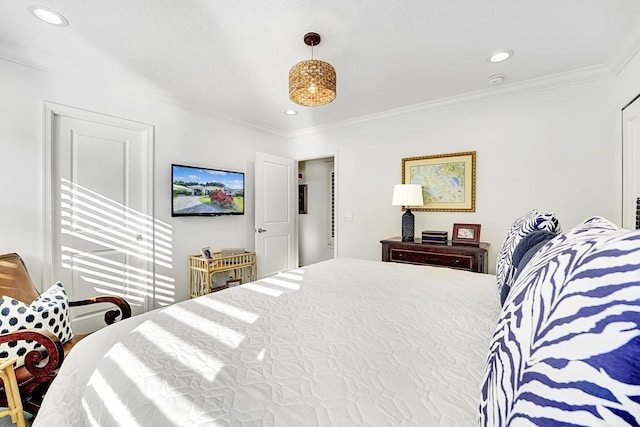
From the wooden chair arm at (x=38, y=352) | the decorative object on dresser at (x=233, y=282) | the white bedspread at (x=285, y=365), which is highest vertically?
the white bedspread at (x=285, y=365)

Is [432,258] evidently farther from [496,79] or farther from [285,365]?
[285,365]

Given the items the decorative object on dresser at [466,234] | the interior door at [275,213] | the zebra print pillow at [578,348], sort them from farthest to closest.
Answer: the interior door at [275,213] → the decorative object on dresser at [466,234] → the zebra print pillow at [578,348]

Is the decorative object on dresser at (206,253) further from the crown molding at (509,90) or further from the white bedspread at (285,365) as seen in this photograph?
the crown molding at (509,90)

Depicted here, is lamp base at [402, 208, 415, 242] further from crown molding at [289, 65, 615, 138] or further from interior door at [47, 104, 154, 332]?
interior door at [47, 104, 154, 332]

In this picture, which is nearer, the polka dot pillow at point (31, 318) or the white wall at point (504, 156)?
the polka dot pillow at point (31, 318)

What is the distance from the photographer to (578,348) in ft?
1.11

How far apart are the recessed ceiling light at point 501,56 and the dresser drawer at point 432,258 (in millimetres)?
1756

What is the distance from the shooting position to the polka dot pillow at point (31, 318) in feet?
4.65

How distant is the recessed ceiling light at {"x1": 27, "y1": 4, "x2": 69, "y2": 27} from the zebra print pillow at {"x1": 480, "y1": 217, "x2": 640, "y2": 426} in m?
2.82

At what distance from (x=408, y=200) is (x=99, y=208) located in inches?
124

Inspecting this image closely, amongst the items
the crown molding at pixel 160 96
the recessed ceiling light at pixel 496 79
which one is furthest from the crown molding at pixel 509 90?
the crown molding at pixel 160 96

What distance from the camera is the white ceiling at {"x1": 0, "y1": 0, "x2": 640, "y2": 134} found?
68.3 inches

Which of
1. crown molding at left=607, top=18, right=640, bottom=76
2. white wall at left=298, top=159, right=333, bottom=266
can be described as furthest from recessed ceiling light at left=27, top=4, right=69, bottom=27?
white wall at left=298, top=159, right=333, bottom=266

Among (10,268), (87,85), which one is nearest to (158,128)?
(87,85)
